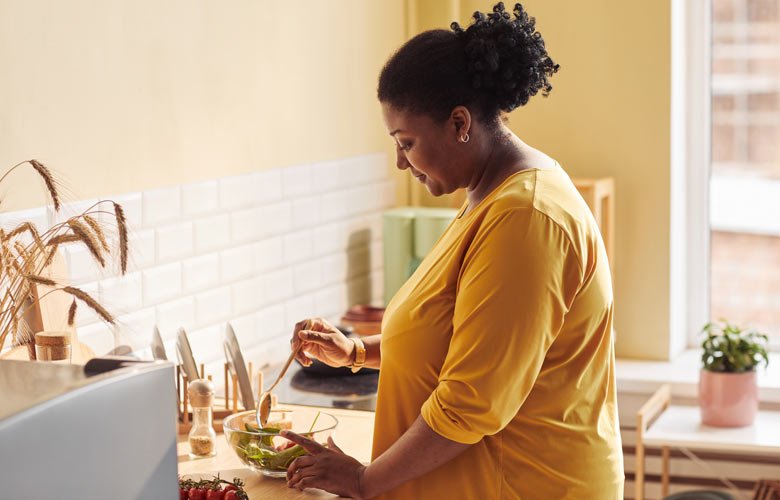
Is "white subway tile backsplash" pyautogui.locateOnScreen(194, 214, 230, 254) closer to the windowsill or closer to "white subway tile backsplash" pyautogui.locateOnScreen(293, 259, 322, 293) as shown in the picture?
"white subway tile backsplash" pyautogui.locateOnScreen(293, 259, 322, 293)

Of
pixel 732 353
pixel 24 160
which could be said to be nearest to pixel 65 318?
pixel 24 160

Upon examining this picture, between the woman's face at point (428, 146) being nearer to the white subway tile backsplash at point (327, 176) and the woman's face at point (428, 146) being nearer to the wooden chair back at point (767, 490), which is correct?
the white subway tile backsplash at point (327, 176)

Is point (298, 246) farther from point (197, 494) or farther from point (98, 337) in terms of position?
point (197, 494)

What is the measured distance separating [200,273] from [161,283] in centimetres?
16

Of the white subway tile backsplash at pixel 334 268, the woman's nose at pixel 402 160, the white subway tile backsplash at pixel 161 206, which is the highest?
the woman's nose at pixel 402 160

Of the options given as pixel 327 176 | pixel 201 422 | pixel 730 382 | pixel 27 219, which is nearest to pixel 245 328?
pixel 327 176

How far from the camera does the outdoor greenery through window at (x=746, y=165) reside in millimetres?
3795

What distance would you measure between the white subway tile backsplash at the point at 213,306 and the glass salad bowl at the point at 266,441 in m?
0.60

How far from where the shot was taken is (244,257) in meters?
2.84

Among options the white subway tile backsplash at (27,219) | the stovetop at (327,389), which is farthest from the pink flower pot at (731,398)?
the white subway tile backsplash at (27,219)

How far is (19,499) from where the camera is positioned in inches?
41.9

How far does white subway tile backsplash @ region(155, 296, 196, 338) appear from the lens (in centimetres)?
252

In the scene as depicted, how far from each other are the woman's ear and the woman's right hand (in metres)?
0.54

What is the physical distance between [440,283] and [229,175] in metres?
1.24
